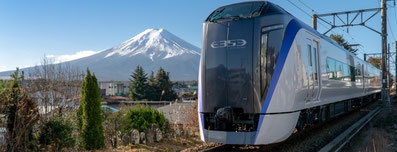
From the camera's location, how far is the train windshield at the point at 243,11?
715cm

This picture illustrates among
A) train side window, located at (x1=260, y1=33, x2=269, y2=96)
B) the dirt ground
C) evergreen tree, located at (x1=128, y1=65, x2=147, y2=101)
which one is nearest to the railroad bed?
the dirt ground

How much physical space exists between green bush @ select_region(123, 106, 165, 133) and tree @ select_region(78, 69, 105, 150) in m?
1.24

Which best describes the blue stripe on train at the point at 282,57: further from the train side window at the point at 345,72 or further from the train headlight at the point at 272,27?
the train side window at the point at 345,72

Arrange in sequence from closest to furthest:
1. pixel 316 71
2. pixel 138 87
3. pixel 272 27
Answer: pixel 272 27
pixel 316 71
pixel 138 87

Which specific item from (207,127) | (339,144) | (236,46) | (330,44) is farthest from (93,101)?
(330,44)

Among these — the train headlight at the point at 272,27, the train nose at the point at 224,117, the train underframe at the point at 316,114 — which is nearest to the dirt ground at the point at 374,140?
the train underframe at the point at 316,114

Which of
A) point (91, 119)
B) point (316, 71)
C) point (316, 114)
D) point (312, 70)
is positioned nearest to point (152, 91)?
point (316, 114)

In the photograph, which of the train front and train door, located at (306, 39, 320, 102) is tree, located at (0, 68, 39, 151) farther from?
train door, located at (306, 39, 320, 102)

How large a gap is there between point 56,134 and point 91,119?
3.74ft

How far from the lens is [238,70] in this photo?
269 inches

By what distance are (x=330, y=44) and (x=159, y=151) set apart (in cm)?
654

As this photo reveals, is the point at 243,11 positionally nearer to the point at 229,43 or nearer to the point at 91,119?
the point at 229,43

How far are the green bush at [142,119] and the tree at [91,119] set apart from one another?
1242 mm

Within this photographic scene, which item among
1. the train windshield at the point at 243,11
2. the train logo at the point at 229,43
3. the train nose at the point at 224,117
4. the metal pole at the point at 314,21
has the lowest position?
the train nose at the point at 224,117
